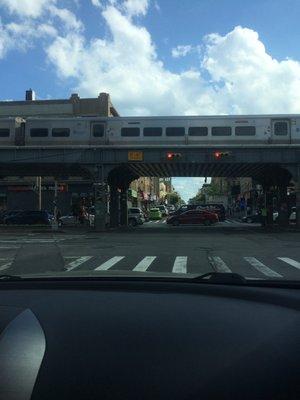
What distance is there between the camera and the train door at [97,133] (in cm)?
A: 3688

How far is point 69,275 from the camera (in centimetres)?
306

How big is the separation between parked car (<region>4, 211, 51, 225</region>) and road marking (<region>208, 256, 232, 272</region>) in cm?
3169

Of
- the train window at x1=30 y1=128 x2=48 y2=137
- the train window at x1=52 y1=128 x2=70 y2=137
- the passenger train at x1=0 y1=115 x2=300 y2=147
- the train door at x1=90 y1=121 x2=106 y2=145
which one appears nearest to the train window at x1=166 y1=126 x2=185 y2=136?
the passenger train at x1=0 y1=115 x2=300 y2=147

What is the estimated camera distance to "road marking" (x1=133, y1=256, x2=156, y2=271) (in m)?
15.4

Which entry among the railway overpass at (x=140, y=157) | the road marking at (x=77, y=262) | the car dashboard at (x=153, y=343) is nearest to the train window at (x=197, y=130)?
the railway overpass at (x=140, y=157)

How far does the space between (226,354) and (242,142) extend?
35.0 metres

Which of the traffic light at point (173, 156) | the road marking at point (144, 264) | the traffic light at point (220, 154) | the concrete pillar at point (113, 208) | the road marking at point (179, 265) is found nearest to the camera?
the road marking at point (179, 265)

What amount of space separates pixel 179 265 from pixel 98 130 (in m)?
22.4

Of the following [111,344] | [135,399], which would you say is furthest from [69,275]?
[135,399]

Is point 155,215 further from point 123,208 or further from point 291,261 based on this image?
point 291,261

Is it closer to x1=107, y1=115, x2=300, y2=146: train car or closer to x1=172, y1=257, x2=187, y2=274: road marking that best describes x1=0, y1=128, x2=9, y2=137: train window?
x1=107, y1=115, x2=300, y2=146: train car

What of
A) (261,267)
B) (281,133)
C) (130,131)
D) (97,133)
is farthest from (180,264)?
(97,133)

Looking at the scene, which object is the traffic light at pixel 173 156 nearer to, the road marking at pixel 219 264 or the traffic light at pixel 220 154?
the traffic light at pixel 220 154

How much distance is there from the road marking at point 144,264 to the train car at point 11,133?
863 inches
